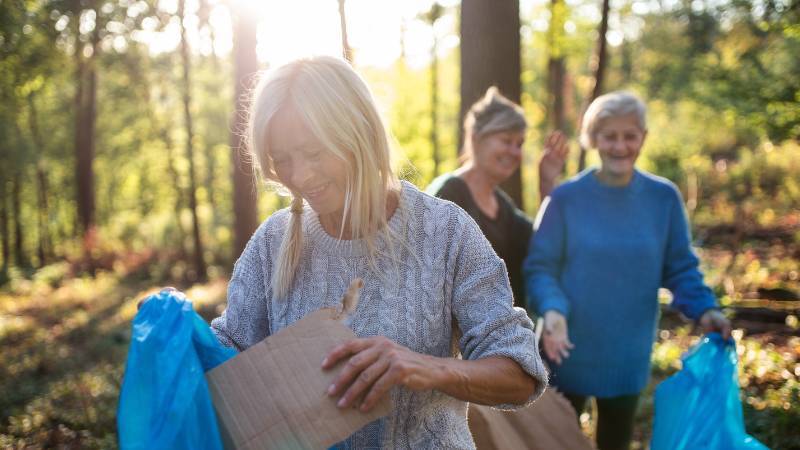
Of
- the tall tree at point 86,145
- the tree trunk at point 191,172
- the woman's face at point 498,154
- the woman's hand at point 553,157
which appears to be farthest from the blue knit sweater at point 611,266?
the tall tree at point 86,145

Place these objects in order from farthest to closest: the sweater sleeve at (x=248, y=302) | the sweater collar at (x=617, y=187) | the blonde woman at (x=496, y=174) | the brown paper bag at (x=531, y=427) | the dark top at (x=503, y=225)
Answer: the blonde woman at (x=496, y=174), the dark top at (x=503, y=225), the sweater collar at (x=617, y=187), the brown paper bag at (x=531, y=427), the sweater sleeve at (x=248, y=302)

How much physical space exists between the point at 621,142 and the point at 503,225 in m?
0.80

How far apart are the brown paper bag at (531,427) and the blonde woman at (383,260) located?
2.96 feet

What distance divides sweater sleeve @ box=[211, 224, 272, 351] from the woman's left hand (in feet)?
1.56

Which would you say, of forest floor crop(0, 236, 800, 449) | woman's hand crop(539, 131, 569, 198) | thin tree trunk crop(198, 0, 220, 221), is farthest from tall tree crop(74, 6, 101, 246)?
woman's hand crop(539, 131, 569, 198)

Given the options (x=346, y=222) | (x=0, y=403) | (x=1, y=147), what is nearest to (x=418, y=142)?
(x=1, y=147)

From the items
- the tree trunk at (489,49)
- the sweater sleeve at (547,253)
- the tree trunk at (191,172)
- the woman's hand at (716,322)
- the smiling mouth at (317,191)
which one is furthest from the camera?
the tree trunk at (191,172)

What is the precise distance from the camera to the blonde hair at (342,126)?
5.10 feet

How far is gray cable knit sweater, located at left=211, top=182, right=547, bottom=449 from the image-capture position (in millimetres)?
1566

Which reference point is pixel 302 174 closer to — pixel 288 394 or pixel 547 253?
pixel 288 394

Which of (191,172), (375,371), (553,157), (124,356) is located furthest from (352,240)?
(191,172)

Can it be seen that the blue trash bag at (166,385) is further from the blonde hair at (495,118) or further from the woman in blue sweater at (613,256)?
the blonde hair at (495,118)

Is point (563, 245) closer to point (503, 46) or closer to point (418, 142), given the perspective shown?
point (503, 46)

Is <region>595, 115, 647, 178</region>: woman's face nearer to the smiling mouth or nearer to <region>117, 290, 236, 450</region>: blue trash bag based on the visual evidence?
the smiling mouth
